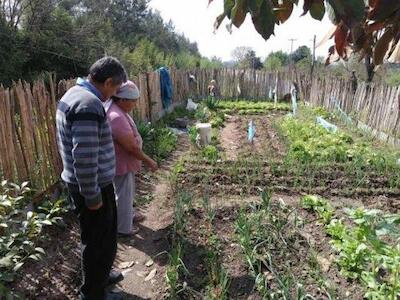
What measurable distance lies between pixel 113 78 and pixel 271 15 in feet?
6.70

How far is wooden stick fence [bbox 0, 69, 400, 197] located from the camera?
4.06 meters

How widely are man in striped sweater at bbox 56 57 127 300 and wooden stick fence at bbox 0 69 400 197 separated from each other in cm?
153

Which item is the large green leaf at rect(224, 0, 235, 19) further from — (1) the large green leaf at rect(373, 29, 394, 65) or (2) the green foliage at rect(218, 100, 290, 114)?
(2) the green foliage at rect(218, 100, 290, 114)

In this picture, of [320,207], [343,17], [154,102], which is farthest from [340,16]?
[154,102]

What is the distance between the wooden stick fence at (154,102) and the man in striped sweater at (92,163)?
5.03ft

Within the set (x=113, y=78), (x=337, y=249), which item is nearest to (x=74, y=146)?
(x=113, y=78)

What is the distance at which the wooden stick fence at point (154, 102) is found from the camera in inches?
160

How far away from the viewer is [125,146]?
3738 mm

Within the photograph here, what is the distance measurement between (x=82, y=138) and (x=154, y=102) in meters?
7.45

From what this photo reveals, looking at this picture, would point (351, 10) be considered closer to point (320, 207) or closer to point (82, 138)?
point (82, 138)

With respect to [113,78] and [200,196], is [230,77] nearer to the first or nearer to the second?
[200,196]

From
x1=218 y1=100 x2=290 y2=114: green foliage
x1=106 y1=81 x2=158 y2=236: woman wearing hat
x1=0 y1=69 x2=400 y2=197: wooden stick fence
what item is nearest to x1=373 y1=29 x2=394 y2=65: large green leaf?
x1=106 y1=81 x2=158 y2=236: woman wearing hat

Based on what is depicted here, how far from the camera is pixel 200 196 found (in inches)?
210

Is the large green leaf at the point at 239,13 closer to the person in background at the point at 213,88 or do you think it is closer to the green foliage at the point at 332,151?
the green foliage at the point at 332,151
